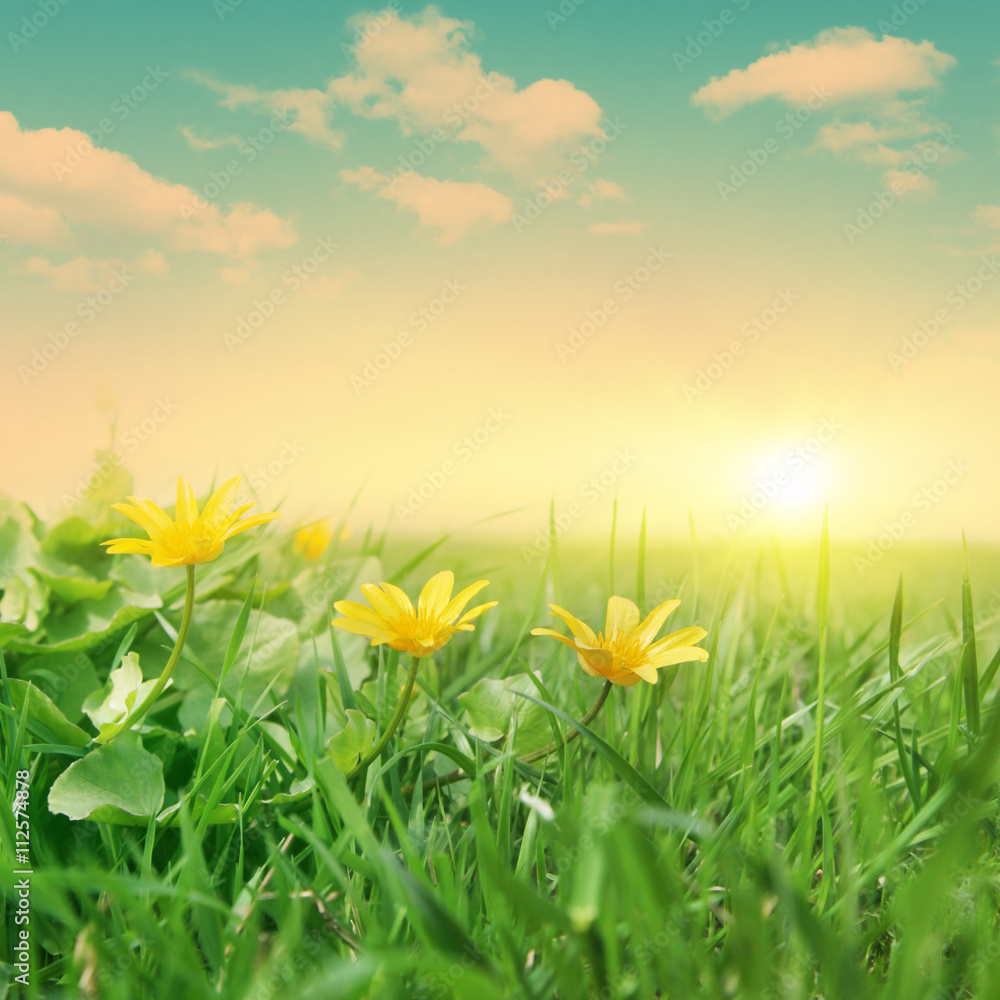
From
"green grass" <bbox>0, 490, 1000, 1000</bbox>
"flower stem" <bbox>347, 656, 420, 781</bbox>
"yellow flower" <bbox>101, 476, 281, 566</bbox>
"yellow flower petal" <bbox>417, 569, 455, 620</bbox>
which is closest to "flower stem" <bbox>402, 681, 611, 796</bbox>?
"green grass" <bbox>0, 490, 1000, 1000</bbox>

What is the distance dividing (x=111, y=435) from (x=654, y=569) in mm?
2640

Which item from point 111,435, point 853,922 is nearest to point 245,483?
point 111,435

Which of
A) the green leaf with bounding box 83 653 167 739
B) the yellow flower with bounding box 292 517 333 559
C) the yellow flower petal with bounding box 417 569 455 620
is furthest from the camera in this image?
the yellow flower with bounding box 292 517 333 559

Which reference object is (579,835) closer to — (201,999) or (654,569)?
(201,999)

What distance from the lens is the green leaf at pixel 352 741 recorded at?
1184mm

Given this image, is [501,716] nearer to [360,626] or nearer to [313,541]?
[360,626]

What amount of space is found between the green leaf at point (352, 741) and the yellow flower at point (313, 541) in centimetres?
120

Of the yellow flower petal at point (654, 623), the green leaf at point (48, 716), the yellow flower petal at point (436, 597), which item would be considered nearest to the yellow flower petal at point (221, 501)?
the yellow flower petal at point (436, 597)

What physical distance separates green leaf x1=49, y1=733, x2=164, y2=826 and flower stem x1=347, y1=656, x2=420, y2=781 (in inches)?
12.0

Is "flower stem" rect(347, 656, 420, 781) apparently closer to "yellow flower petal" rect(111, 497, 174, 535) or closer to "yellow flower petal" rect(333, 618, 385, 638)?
"yellow flower petal" rect(333, 618, 385, 638)

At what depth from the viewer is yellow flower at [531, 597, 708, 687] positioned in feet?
3.52

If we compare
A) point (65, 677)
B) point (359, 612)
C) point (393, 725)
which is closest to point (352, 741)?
point (393, 725)

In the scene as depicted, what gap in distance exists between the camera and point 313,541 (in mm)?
2375

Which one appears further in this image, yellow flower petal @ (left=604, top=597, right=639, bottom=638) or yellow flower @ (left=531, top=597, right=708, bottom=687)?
yellow flower petal @ (left=604, top=597, right=639, bottom=638)
